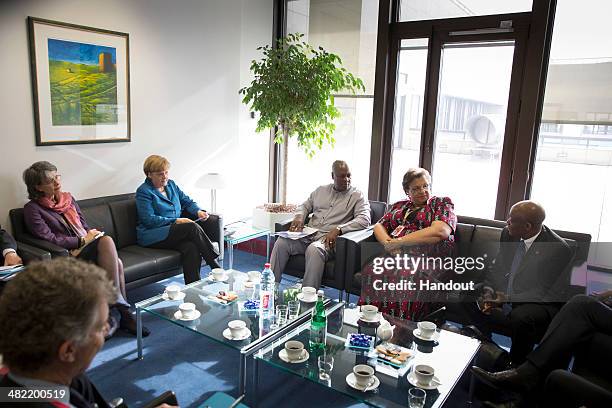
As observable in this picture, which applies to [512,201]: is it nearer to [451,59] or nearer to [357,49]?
[451,59]

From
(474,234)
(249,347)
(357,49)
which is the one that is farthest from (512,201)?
(249,347)

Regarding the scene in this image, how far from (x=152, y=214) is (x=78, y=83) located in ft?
3.83

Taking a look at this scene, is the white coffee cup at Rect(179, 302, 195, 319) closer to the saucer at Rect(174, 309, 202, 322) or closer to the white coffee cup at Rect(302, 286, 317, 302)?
the saucer at Rect(174, 309, 202, 322)

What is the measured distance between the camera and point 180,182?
459 cm

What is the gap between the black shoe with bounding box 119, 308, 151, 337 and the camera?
10.7 feet

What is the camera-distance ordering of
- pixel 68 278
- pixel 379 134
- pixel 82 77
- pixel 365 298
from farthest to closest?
pixel 379 134 → pixel 82 77 → pixel 365 298 → pixel 68 278

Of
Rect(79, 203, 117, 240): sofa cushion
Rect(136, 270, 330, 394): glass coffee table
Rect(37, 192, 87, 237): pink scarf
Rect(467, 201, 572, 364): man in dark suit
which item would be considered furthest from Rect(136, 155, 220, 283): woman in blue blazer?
Rect(467, 201, 572, 364): man in dark suit

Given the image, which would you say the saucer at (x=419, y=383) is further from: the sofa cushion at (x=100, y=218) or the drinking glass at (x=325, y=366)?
the sofa cushion at (x=100, y=218)

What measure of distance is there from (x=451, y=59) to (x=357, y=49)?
965 mm

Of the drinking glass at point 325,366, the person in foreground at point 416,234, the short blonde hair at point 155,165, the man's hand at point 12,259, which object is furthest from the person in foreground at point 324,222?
the man's hand at point 12,259

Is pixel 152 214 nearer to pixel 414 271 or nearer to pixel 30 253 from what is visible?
pixel 30 253

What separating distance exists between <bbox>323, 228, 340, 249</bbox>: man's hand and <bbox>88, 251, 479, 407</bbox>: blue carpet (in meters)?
1.11

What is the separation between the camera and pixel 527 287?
289 cm

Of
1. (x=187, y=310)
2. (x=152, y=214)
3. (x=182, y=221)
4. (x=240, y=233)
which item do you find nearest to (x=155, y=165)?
(x=152, y=214)
